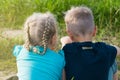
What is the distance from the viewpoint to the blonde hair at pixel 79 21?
12.1ft

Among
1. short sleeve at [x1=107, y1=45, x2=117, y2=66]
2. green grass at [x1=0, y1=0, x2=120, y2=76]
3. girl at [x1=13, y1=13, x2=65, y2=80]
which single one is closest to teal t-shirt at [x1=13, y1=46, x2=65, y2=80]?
girl at [x1=13, y1=13, x2=65, y2=80]

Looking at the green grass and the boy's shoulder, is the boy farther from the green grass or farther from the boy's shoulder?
the green grass

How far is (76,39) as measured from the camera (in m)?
3.72

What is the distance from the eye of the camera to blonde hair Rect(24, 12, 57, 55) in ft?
11.5

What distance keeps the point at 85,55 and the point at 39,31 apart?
1.34ft

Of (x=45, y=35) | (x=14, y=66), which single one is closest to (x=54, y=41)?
(x=45, y=35)

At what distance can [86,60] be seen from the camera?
11.7 ft

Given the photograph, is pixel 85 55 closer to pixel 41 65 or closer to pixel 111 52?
pixel 111 52

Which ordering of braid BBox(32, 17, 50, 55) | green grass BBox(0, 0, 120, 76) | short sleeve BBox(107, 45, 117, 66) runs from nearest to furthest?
braid BBox(32, 17, 50, 55), short sleeve BBox(107, 45, 117, 66), green grass BBox(0, 0, 120, 76)

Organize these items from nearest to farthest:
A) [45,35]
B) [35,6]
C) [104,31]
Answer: [45,35], [104,31], [35,6]

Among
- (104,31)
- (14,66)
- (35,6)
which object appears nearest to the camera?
(14,66)

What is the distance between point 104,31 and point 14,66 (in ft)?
5.03

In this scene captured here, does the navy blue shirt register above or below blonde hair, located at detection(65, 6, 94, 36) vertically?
below

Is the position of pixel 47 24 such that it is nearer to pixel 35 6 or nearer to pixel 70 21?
pixel 70 21
